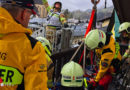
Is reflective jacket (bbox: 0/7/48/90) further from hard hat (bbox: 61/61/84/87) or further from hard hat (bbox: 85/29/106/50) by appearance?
hard hat (bbox: 85/29/106/50)

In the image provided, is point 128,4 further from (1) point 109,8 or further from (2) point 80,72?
(1) point 109,8

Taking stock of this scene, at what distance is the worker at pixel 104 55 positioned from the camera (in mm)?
4750

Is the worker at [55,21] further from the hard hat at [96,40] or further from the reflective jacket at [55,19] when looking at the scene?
the hard hat at [96,40]

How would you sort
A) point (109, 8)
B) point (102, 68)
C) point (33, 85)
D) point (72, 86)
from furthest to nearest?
point (109, 8)
point (102, 68)
point (72, 86)
point (33, 85)

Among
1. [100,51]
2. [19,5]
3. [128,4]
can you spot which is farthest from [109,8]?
[19,5]

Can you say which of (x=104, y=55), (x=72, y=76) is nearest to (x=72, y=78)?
(x=72, y=76)

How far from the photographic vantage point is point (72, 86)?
450cm

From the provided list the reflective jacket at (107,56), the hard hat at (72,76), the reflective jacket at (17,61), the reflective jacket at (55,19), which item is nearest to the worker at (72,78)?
the hard hat at (72,76)

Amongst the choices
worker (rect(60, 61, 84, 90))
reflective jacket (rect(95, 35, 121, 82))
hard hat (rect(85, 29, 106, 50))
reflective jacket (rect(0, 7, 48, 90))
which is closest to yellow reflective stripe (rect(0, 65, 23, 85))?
reflective jacket (rect(0, 7, 48, 90))

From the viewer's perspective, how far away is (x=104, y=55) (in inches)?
190

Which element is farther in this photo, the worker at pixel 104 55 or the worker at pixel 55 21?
the worker at pixel 55 21

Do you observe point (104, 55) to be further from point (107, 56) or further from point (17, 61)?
point (17, 61)

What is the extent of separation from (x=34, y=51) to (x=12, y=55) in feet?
0.65

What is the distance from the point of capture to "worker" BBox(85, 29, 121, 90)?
4750mm
